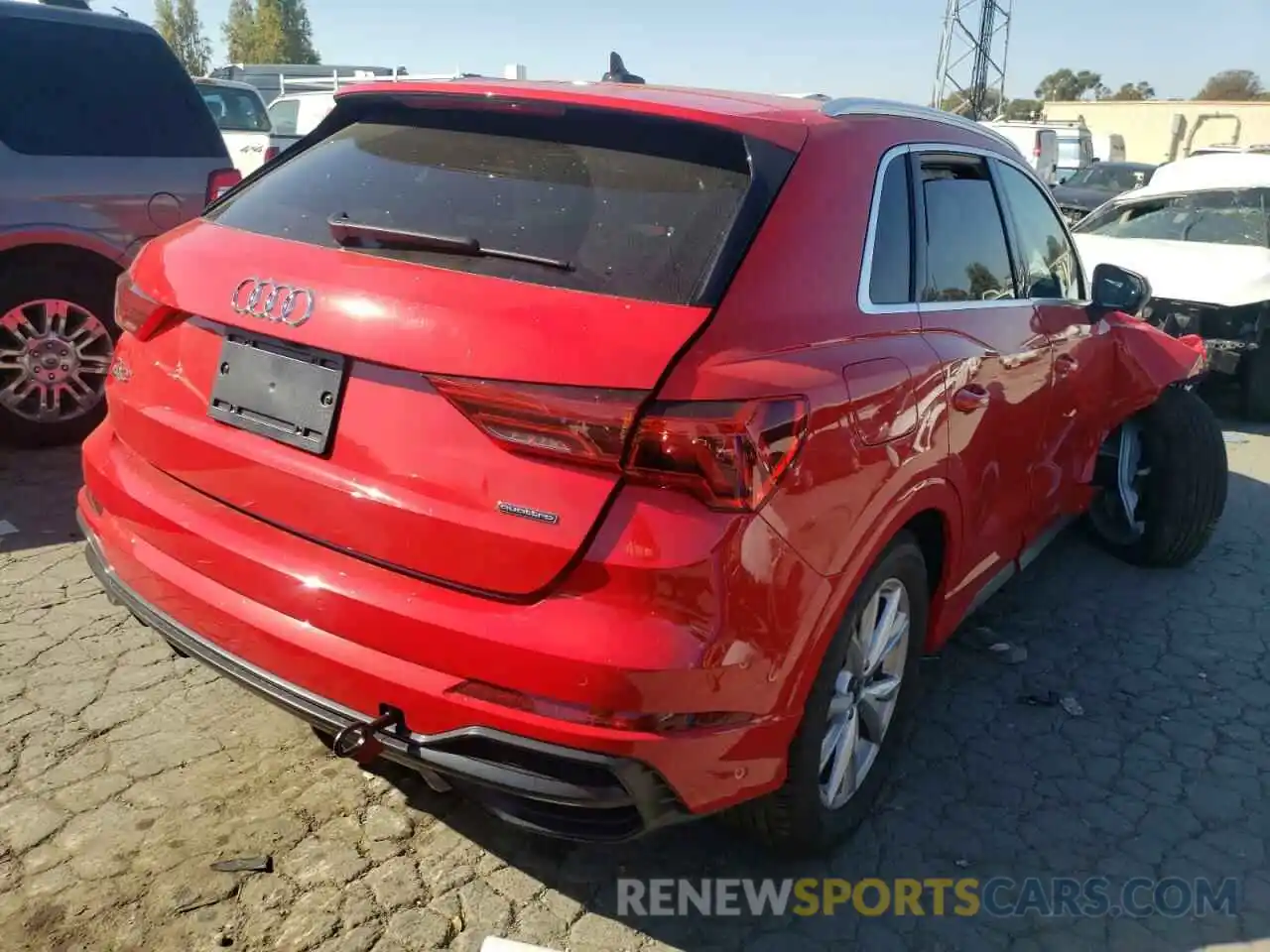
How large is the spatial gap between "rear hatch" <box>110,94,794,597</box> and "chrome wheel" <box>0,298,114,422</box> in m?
3.04

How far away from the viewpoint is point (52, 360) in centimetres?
524

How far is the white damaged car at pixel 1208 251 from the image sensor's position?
749 centimetres

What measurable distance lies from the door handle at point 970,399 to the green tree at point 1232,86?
92929 millimetres

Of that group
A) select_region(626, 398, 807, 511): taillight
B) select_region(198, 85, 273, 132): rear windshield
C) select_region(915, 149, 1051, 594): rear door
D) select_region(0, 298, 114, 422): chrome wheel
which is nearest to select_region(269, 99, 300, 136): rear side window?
select_region(198, 85, 273, 132): rear windshield

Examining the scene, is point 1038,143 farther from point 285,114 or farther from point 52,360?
point 52,360

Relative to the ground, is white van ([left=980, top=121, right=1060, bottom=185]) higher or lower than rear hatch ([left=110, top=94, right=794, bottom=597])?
lower

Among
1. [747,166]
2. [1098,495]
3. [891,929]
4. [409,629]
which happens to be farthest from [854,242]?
[1098,495]

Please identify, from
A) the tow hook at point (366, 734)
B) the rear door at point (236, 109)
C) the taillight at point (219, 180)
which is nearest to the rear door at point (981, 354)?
the tow hook at point (366, 734)

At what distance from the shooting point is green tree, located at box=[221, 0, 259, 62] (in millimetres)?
59781

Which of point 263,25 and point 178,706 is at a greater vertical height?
point 263,25

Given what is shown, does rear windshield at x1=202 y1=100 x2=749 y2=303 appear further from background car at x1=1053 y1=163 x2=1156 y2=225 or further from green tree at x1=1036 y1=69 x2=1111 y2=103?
green tree at x1=1036 y1=69 x2=1111 y2=103

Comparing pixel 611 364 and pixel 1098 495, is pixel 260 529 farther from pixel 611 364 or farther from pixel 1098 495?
pixel 1098 495

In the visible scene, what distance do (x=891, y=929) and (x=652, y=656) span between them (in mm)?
1144

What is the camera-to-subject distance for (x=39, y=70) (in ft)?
17.3
